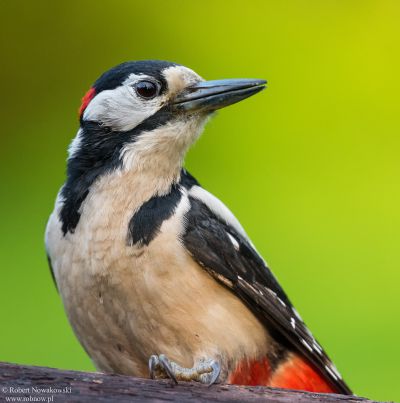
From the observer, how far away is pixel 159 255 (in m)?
2.68

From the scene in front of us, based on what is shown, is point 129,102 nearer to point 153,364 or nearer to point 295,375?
point 153,364

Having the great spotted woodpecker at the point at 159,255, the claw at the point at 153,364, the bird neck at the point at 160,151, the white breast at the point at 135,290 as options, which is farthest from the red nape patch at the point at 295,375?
the bird neck at the point at 160,151

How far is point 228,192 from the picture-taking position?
11.7 ft

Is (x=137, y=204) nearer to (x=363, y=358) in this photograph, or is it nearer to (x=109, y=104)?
(x=109, y=104)

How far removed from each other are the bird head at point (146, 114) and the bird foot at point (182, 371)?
1.60 ft

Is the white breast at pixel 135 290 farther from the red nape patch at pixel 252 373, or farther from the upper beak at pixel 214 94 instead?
the upper beak at pixel 214 94

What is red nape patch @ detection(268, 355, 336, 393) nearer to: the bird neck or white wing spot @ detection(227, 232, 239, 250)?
white wing spot @ detection(227, 232, 239, 250)

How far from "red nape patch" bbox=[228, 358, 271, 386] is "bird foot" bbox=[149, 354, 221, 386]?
4.8 inches

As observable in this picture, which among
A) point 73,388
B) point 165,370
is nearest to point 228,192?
point 165,370

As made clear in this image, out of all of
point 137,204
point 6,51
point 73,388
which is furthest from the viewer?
point 6,51

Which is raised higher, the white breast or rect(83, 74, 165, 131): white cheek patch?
rect(83, 74, 165, 131): white cheek patch

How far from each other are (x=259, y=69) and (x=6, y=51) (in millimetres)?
972

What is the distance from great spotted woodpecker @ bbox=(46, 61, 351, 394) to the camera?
8.81ft

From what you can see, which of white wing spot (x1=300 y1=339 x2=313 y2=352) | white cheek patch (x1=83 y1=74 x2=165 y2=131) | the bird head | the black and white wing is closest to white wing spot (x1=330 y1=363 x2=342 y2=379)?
the black and white wing
